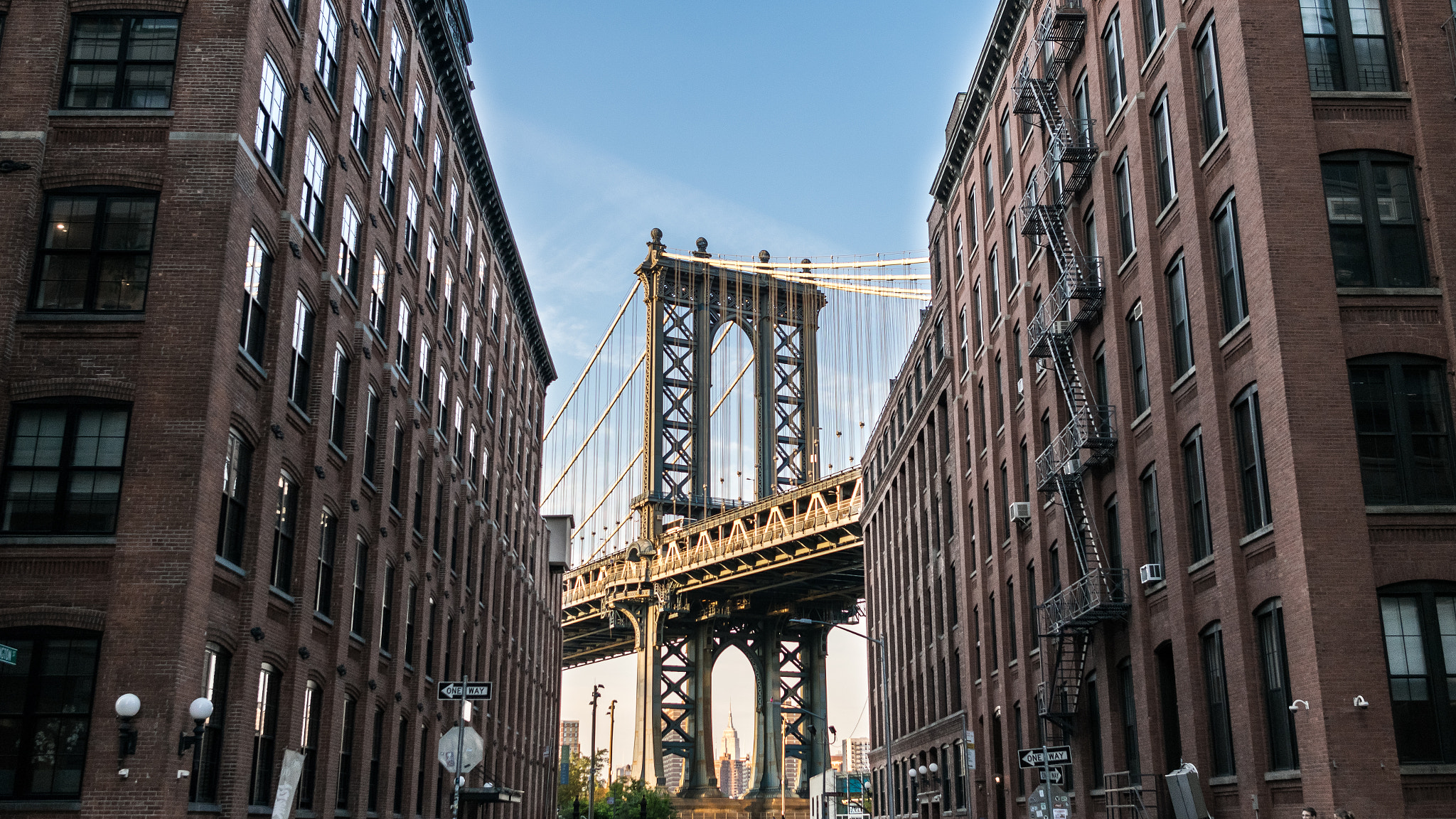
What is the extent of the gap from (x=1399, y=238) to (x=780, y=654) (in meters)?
94.0

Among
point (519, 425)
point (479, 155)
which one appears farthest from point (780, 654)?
point (479, 155)

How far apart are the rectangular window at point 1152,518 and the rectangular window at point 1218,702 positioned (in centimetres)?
288

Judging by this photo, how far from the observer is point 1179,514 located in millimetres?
27031

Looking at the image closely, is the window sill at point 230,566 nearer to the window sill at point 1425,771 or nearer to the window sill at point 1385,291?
the window sill at point 1425,771

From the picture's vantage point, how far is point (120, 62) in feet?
79.8

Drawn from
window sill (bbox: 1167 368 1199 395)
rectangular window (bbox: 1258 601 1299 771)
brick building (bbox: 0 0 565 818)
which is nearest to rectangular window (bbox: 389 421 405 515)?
brick building (bbox: 0 0 565 818)

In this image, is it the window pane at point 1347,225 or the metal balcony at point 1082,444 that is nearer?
the window pane at point 1347,225

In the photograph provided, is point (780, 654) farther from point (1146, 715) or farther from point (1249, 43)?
point (1249, 43)

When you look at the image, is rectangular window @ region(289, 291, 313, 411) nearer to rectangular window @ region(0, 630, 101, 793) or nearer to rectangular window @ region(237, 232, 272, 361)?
rectangular window @ region(237, 232, 272, 361)

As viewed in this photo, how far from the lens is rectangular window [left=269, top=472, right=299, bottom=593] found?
26.2m

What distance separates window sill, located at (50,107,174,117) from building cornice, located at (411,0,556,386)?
15583 mm

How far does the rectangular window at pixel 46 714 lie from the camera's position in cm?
2048

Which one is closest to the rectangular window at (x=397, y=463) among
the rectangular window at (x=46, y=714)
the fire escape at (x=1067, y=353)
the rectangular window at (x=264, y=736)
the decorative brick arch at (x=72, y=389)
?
the rectangular window at (x=264, y=736)

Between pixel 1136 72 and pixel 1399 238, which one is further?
pixel 1136 72
